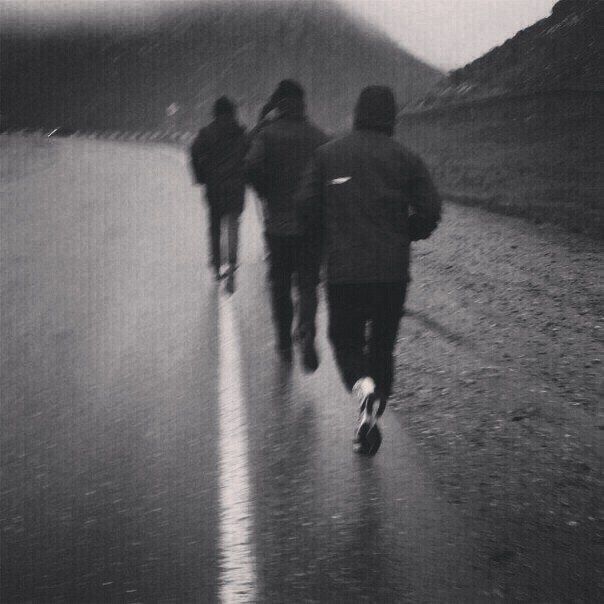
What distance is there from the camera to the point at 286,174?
6430 mm

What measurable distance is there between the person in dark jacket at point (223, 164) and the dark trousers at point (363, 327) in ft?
13.9

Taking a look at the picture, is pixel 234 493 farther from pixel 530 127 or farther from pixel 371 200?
pixel 530 127

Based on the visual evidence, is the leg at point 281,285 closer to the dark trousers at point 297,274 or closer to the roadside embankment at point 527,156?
the dark trousers at point 297,274

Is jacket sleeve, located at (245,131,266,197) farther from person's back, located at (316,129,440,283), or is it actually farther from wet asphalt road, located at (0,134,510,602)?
person's back, located at (316,129,440,283)

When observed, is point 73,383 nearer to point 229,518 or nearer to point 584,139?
point 229,518

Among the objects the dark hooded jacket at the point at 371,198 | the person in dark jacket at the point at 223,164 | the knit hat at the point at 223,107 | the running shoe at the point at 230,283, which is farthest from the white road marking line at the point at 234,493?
the knit hat at the point at 223,107

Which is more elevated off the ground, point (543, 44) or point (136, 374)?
point (543, 44)

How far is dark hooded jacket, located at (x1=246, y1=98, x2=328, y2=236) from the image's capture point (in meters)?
6.36

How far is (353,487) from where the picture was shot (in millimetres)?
4613

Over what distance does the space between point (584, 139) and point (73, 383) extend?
9729 mm

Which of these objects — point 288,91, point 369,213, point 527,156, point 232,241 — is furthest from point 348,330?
point 527,156

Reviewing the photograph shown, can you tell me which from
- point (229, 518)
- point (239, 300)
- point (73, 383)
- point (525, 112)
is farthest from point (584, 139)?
point (229, 518)

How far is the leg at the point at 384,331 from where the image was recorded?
4.89 meters

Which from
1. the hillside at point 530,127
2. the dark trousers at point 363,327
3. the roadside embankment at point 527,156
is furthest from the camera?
the hillside at point 530,127
